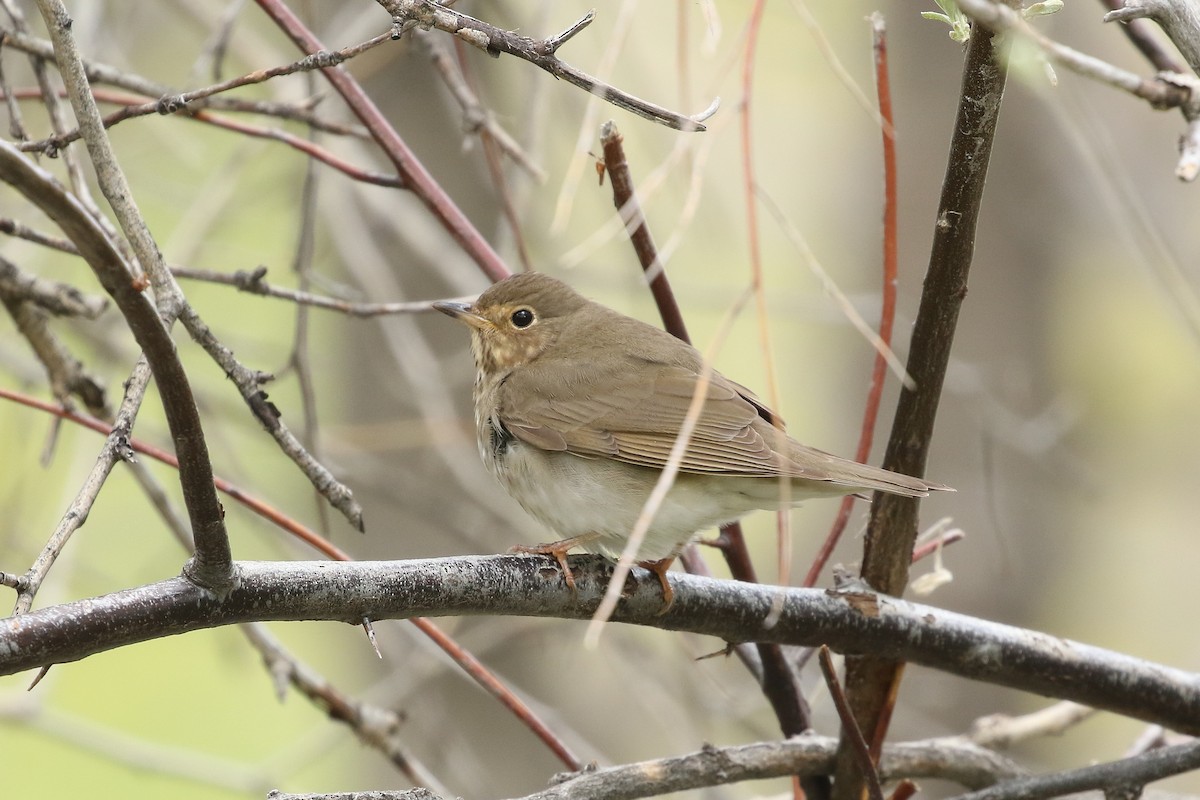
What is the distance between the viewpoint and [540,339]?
14.0 ft

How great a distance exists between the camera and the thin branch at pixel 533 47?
6.33 ft

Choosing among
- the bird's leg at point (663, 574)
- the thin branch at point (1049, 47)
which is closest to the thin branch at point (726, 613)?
the bird's leg at point (663, 574)

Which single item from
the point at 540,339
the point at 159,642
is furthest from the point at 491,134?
the point at 159,642

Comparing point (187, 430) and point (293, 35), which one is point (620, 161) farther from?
point (187, 430)

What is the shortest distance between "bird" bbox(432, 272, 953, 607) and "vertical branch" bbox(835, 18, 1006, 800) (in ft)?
0.36

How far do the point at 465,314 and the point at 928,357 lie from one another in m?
1.97

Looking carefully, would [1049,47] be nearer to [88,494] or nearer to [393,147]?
[88,494]

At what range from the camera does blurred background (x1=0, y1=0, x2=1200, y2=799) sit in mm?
5125

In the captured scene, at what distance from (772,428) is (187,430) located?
218 centimetres

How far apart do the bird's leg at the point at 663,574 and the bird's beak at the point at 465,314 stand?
1.31 m

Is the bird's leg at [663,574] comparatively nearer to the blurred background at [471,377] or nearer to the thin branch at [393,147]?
the thin branch at [393,147]

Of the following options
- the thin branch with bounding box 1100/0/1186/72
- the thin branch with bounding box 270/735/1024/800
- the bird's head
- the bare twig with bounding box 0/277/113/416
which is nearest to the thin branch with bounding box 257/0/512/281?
the bird's head

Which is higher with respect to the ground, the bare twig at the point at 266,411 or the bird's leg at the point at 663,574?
the bare twig at the point at 266,411

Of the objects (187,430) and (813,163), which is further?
(813,163)
